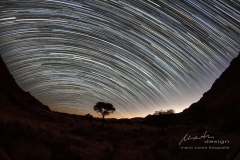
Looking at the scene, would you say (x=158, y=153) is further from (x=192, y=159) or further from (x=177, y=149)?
(x=192, y=159)

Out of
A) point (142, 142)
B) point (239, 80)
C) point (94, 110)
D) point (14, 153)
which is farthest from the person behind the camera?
point (239, 80)

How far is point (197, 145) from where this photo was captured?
36.0ft

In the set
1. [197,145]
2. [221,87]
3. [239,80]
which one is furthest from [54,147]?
[221,87]

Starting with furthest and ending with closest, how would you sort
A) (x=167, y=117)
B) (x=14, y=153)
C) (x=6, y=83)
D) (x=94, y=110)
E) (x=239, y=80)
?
1. (x=239, y=80)
2. (x=6, y=83)
3. (x=94, y=110)
4. (x=167, y=117)
5. (x=14, y=153)

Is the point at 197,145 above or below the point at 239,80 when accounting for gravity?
below

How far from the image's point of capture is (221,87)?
59938 millimetres

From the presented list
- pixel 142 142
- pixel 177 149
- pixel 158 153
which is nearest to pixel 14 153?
pixel 158 153

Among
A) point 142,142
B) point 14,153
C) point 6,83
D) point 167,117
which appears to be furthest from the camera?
point 6,83

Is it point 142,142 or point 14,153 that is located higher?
point 142,142

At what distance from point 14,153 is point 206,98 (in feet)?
218

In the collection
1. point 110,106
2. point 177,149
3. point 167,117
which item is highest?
point 110,106

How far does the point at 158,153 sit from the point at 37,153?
Answer: 6877 millimetres

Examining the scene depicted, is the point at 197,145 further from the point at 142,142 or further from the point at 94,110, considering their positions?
the point at 94,110

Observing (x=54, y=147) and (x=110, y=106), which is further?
(x=110, y=106)
